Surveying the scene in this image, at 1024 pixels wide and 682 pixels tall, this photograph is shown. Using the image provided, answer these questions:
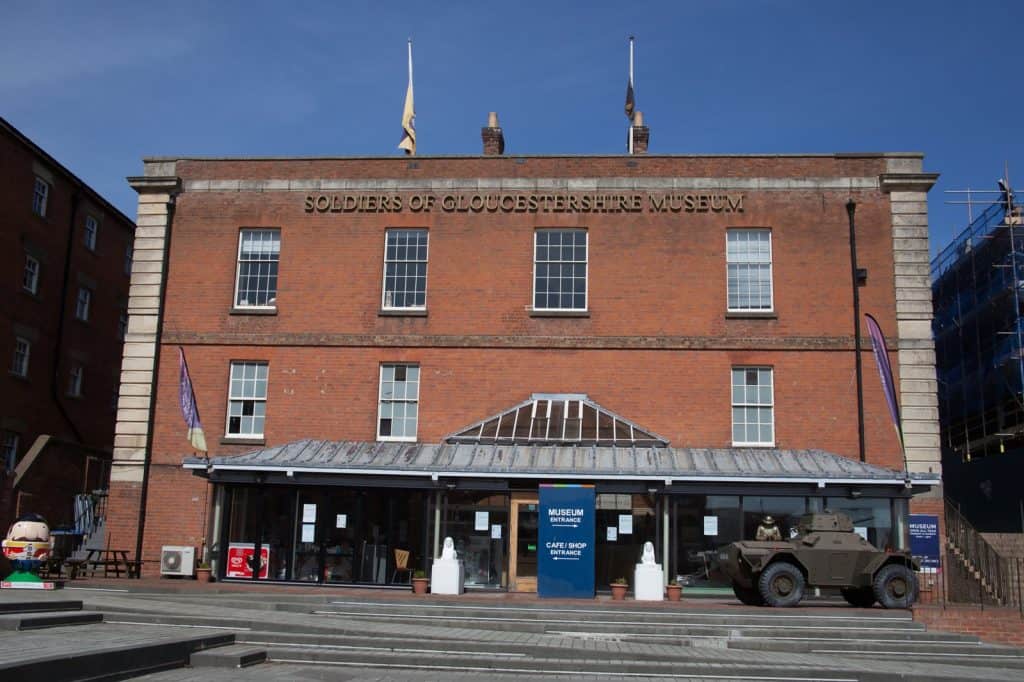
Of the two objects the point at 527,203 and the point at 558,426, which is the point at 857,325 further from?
the point at 527,203

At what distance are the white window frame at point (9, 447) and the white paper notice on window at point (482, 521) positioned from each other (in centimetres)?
1563

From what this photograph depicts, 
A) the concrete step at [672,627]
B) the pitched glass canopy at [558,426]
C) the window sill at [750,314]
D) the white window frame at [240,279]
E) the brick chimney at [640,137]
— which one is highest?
the brick chimney at [640,137]

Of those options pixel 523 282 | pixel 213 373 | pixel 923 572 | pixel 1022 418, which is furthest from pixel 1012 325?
pixel 213 373

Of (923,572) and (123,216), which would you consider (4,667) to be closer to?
(923,572)

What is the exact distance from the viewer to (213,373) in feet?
82.2

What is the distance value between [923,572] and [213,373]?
17.3 meters

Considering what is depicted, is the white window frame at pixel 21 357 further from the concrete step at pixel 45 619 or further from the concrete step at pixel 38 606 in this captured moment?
the concrete step at pixel 45 619

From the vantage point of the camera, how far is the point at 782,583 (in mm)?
18891

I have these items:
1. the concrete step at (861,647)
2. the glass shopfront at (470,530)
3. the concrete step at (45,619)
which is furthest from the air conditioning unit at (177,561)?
the concrete step at (861,647)

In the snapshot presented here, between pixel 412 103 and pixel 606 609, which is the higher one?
pixel 412 103

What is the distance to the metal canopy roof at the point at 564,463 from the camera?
836 inches

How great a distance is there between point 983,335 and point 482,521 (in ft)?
78.2

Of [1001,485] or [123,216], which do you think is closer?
[1001,485]

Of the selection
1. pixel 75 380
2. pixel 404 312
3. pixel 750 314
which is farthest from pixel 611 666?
pixel 75 380
